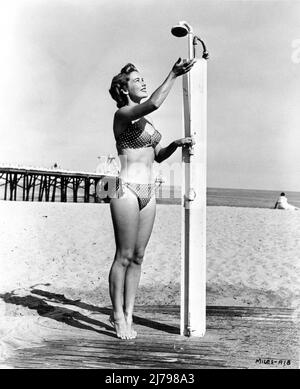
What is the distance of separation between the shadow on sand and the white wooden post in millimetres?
348

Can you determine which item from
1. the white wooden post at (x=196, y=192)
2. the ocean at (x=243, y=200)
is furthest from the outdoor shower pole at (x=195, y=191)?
the ocean at (x=243, y=200)

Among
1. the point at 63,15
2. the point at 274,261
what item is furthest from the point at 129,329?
the point at 274,261

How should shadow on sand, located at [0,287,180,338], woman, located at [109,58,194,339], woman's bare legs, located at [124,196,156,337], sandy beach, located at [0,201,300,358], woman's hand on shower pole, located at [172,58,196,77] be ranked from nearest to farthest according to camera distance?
woman's hand on shower pole, located at [172,58,196,77], woman, located at [109,58,194,339], woman's bare legs, located at [124,196,156,337], shadow on sand, located at [0,287,180,338], sandy beach, located at [0,201,300,358]

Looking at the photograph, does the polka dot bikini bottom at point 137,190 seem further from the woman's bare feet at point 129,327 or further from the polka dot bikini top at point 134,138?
the woman's bare feet at point 129,327

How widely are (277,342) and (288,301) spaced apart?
1.66 meters

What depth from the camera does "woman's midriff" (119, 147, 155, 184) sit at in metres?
3.73

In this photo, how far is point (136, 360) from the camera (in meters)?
3.23

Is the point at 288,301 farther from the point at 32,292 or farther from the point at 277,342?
the point at 32,292

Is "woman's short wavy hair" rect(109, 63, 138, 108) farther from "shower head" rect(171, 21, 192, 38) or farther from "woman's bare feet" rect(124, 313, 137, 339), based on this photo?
"woman's bare feet" rect(124, 313, 137, 339)

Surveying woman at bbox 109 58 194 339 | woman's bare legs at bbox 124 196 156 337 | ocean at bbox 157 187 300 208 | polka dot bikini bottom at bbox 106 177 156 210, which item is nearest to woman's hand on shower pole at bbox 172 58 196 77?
woman at bbox 109 58 194 339

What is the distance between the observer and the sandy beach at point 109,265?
5.21 metres

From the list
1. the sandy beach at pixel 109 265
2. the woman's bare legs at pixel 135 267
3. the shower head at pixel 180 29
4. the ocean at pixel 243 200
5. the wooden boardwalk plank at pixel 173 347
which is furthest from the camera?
the ocean at pixel 243 200

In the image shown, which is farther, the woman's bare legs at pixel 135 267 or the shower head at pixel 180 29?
the woman's bare legs at pixel 135 267

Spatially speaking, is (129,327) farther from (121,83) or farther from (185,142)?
(121,83)
